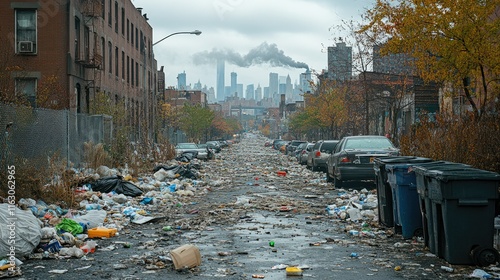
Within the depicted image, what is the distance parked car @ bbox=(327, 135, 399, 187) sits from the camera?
1997 cm

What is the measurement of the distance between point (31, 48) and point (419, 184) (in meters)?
24.6

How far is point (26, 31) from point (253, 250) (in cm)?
2421

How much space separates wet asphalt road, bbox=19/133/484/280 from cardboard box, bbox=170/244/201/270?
11 cm

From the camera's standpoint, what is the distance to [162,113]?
5300cm

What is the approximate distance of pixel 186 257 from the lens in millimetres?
8461

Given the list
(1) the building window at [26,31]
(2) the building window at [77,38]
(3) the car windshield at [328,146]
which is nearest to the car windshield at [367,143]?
(3) the car windshield at [328,146]

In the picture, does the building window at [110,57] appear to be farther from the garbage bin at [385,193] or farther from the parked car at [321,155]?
the garbage bin at [385,193]

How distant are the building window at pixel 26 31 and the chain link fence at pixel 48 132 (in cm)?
511

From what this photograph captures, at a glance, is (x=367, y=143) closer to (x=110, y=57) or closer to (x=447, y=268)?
(x=447, y=268)

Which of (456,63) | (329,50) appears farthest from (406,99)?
(456,63)

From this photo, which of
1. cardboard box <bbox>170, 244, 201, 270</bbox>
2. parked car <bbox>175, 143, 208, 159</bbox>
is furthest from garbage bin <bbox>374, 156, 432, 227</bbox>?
parked car <bbox>175, 143, 208, 159</bbox>

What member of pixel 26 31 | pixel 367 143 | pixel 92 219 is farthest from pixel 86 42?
pixel 92 219

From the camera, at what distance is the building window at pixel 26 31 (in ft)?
99.6

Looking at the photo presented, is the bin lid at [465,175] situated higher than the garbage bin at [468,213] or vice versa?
the bin lid at [465,175]
